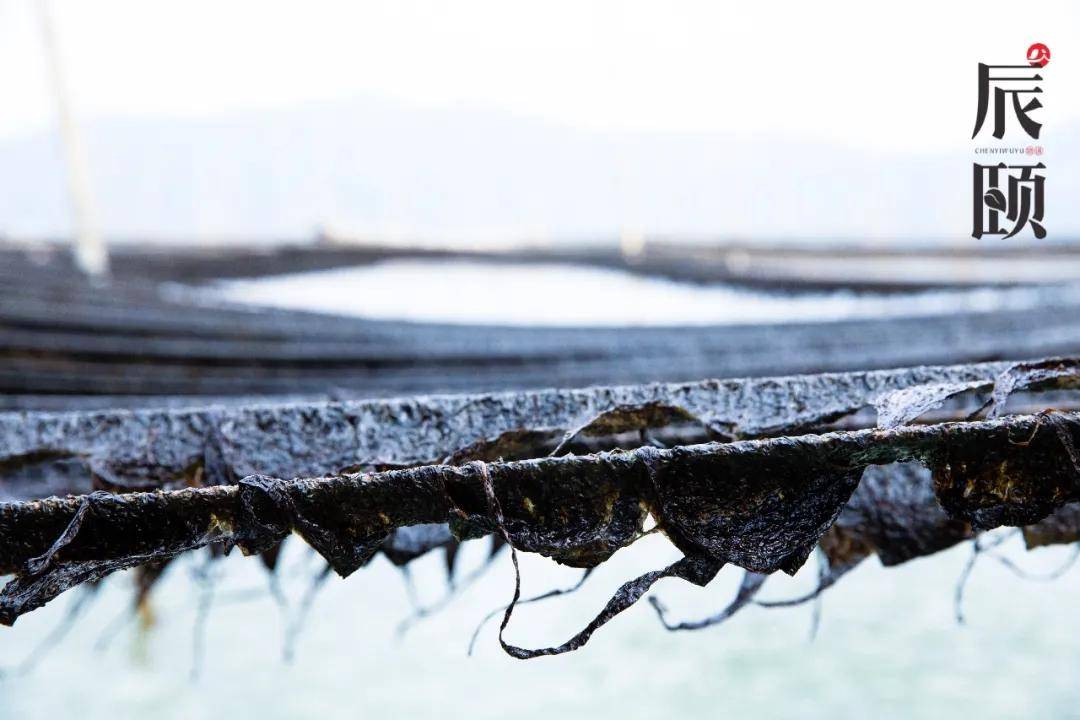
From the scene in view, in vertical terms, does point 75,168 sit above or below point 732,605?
above

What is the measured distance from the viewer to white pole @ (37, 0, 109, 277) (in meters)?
3.69

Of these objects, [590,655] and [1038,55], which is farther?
[590,655]

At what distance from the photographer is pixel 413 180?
12531mm

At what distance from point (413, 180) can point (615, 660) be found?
10.4 m

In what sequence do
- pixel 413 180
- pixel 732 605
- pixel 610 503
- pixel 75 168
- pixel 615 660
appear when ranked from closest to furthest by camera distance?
pixel 610 503
pixel 732 605
pixel 615 660
pixel 75 168
pixel 413 180

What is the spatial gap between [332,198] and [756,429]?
40.2 feet

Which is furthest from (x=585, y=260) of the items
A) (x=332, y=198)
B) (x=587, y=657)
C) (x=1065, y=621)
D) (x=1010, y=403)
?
(x=332, y=198)

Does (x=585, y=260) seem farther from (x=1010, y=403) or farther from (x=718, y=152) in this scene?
(x=718, y=152)

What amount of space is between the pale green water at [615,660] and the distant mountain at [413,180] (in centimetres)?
648

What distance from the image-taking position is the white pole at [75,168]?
12.1 ft

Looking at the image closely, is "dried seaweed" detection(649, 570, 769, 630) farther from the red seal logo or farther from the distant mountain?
the distant mountain

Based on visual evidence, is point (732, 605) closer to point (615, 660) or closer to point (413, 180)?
point (615, 660)

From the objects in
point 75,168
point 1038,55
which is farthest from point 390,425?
point 75,168

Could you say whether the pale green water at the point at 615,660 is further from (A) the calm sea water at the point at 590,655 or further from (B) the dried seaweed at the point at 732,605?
(B) the dried seaweed at the point at 732,605
